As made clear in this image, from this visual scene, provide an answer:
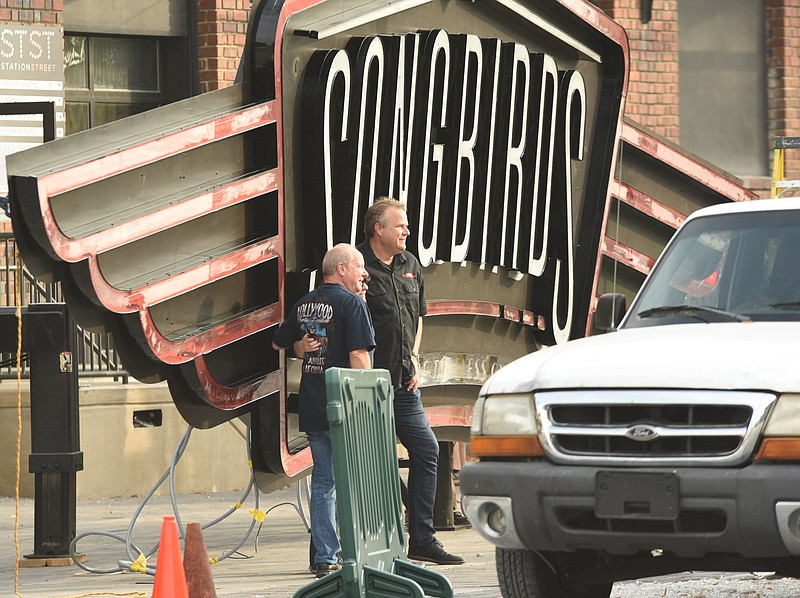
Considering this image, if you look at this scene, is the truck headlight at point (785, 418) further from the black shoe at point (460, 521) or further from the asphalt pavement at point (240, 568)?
the black shoe at point (460, 521)

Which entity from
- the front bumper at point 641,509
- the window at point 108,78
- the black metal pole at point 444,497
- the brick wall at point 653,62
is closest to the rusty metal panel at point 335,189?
the black metal pole at point 444,497

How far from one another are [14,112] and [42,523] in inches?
92.9

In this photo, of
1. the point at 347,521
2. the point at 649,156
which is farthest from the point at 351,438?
the point at 649,156

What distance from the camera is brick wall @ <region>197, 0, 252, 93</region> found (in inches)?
595

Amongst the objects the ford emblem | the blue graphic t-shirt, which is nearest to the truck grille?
the ford emblem

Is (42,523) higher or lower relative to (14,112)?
lower

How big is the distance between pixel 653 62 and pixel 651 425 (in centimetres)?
1195

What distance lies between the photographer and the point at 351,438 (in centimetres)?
715

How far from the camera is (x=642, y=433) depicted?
631 cm

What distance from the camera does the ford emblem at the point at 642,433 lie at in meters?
6.30

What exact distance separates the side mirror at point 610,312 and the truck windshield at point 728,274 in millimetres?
57

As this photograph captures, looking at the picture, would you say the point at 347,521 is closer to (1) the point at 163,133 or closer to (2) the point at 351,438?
(2) the point at 351,438

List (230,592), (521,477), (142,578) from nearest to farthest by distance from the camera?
(521,477) < (230,592) < (142,578)

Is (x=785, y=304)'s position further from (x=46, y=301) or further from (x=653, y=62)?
(x=653, y=62)
